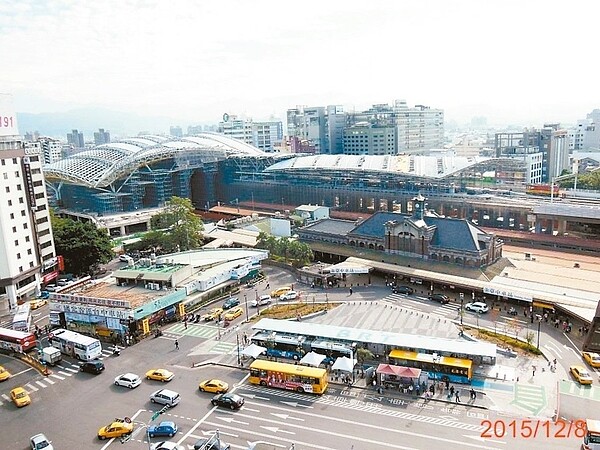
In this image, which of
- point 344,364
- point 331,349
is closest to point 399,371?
point 344,364

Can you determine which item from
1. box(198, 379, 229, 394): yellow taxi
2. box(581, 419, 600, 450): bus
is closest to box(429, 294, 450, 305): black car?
box(581, 419, 600, 450): bus

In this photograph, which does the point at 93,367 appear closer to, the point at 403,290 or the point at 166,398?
the point at 166,398

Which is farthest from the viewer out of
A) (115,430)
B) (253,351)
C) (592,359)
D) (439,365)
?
(253,351)

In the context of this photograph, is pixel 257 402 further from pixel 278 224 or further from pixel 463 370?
pixel 278 224

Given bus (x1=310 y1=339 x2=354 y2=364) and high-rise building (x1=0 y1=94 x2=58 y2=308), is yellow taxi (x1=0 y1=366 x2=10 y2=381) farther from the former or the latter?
bus (x1=310 y1=339 x2=354 y2=364)

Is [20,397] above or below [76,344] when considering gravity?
below

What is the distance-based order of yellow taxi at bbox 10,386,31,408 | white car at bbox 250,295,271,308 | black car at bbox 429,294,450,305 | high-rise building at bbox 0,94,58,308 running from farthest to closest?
high-rise building at bbox 0,94,58,308 → white car at bbox 250,295,271,308 → black car at bbox 429,294,450,305 → yellow taxi at bbox 10,386,31,408
